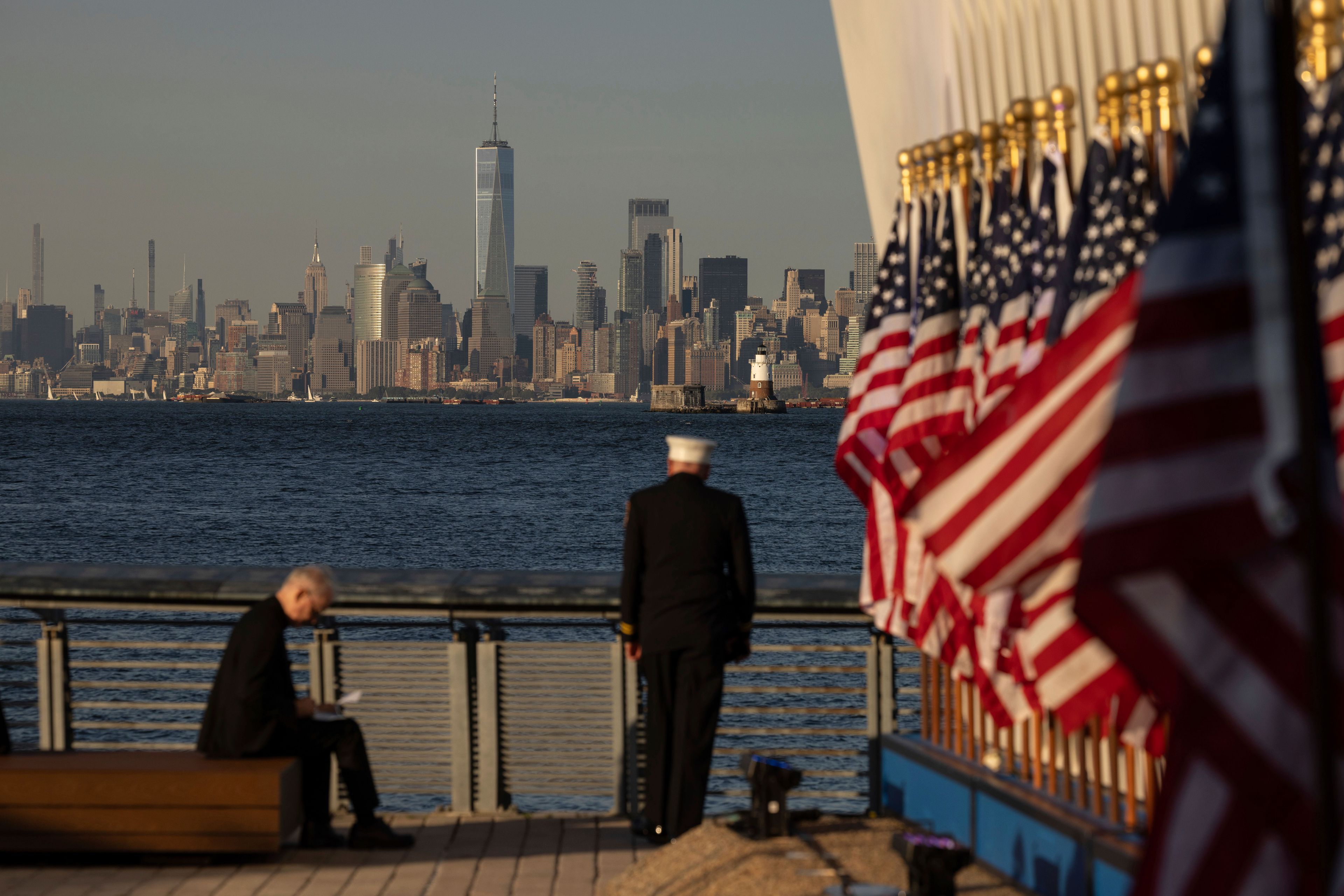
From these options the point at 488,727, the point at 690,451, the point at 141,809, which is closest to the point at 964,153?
the point at 690,451

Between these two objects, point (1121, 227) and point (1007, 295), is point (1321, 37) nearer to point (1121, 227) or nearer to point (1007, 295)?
point (1121, 227)

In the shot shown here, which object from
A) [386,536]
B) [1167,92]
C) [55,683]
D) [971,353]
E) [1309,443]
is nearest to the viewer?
[1309,443]

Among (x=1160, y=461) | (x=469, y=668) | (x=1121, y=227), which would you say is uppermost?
(x=1121, y=227)

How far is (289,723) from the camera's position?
22.1 feet

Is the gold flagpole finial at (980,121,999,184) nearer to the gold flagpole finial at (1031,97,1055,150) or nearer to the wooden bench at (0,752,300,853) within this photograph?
the gold flagpole finial at (1031,97,1055,150)

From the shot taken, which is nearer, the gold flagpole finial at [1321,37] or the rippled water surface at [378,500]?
the gold flagpole finial at [1321,37]

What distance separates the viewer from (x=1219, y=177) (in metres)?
2.89

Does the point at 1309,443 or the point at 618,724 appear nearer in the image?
the point at 1309,443

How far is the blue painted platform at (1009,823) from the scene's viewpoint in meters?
5.36

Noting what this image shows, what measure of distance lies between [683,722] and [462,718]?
57.0 inches

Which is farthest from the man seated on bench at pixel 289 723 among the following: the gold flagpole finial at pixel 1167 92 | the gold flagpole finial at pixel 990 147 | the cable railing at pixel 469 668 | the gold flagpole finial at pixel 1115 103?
the gold flagpole finial at pixel 1167 92

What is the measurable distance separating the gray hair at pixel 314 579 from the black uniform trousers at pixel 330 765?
0.71 m

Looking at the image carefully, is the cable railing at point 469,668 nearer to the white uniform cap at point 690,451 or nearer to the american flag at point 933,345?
the white uniform cap at point 690,451

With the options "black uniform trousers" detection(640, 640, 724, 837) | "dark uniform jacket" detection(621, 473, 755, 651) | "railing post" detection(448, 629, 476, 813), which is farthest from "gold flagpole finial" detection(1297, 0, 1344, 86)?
"railing post" detection(448, 629, 476, 813)
